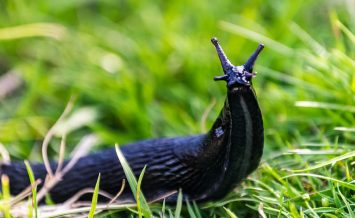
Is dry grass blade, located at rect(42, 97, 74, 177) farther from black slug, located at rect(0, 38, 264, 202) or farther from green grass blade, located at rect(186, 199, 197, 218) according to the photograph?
green grass blade, located at rect(186, 199, 197, 218)

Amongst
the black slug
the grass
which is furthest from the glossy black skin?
the grass

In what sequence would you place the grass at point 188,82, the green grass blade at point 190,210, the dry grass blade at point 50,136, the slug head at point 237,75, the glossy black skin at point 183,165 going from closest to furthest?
the slug head at point 237,75, the glossy black skin at point 183,165, the green grass blade at point 190,210, the grass at point 188,82, the dry grass blade at point 50,136

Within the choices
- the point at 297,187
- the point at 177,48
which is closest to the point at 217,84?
the point at 177,48

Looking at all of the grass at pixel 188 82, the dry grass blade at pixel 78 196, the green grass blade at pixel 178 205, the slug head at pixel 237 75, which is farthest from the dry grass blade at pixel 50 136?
the slug head at pixel 237 75

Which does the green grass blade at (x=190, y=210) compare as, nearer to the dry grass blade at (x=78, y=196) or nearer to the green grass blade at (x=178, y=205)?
the green grass blade at (x=178, y=205)

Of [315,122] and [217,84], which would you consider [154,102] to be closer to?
[217,84]

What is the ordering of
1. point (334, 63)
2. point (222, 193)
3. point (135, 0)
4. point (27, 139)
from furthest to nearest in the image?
point (135, 0) < point (27, 139) < point (334, 63) < point (222, 193)
